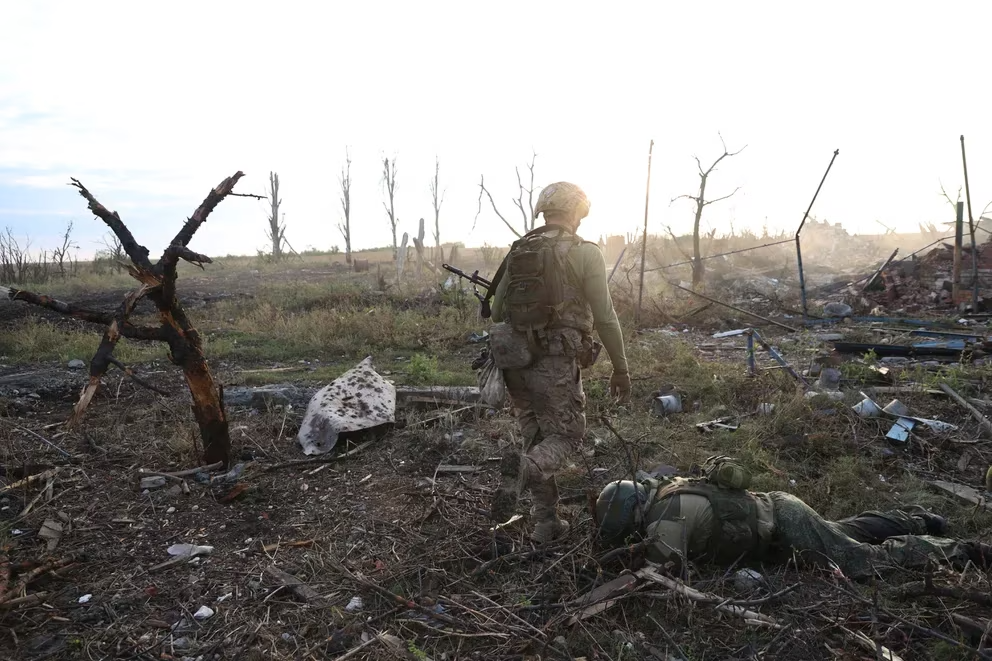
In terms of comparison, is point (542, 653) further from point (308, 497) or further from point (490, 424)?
point (490, 424)

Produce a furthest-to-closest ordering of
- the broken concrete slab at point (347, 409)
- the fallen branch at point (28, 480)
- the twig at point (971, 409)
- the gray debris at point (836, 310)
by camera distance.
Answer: the gray debris at point (836, 310) → the broken concrete slab at point (347, 409) → the twig at point (971, 409) → the fallen branch at point (28, 480)

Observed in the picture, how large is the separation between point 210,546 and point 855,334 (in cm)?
789

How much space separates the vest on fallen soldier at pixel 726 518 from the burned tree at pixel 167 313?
289 cm

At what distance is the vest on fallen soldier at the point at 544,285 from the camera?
2.98 meters

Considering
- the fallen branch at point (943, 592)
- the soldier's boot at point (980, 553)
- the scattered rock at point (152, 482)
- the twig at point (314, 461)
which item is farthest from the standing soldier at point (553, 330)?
the scattered rock at point (152, 482)

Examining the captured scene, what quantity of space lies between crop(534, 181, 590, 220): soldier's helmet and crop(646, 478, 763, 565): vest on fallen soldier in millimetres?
1402

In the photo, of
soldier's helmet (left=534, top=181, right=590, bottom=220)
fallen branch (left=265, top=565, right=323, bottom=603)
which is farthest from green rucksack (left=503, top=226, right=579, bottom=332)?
fallen branch (left=265, top=565, right=323, bottom=603)

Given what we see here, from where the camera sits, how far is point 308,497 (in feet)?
13.1

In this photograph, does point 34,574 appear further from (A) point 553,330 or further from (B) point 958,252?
(B) point 958,252

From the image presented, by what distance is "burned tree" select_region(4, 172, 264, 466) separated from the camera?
3564 millimetres

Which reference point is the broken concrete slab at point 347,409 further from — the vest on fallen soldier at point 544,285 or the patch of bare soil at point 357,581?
the vest on fallen soldier at point 544,285

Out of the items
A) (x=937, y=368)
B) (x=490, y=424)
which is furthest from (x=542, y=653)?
(x=937, y=368)

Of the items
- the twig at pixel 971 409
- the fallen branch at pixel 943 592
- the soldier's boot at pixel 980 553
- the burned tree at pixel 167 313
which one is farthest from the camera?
the twig at pixel 971 409

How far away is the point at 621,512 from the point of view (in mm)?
2877
